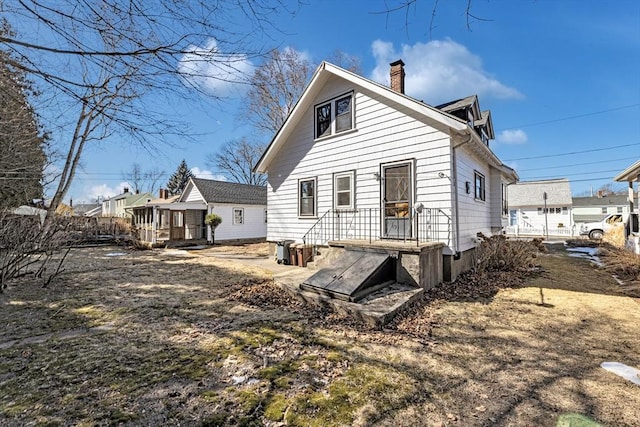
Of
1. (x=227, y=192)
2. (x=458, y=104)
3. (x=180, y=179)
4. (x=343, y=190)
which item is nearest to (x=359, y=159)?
(x=343, y=190)

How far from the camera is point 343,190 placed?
31.4 ft

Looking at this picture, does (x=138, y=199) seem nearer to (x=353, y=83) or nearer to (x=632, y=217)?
(x=353, y=83)

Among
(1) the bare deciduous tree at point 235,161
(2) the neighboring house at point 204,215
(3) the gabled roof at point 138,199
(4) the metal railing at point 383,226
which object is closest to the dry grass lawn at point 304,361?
(4) the metal railing at point 383,226

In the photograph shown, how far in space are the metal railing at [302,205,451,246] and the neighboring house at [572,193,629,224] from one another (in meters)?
48.8

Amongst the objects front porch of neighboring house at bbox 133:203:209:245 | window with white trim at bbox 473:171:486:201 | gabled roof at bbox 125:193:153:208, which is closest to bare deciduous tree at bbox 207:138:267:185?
gabled roof at bbox 125:193:153:208

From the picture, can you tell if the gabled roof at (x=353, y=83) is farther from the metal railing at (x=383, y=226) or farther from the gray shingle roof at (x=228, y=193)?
the gray shingle roof at (x=228, y=193)

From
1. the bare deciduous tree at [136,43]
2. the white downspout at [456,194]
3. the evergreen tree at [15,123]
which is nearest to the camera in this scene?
the bare deciduous tree at [136,43]

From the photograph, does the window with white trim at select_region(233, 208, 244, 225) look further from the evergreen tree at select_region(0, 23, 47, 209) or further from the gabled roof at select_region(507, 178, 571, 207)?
the gabled roof at select_region(507, 178, 571, 207)

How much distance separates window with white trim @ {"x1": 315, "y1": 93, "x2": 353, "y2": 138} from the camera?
9.59m

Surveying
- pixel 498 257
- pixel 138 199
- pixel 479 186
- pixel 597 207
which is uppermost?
pixel 138 199

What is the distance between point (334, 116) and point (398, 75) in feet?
8.62

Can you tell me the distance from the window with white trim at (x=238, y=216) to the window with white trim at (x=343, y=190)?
13.4 meters

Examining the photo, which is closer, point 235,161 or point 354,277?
point 354,277

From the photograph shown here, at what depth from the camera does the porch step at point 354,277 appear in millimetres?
5672
